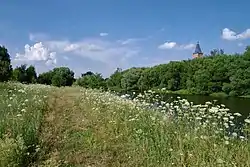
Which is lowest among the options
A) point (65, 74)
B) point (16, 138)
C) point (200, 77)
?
point (16, 138)

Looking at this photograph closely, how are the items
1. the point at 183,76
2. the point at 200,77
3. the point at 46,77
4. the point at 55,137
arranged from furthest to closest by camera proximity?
the point at 46,77 < the point at 183,76 < the point at 200,77 < the point at 55,137

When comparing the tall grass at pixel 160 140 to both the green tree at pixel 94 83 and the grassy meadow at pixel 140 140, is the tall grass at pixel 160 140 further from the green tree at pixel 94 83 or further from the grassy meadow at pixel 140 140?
the green tree at pixel 94 83

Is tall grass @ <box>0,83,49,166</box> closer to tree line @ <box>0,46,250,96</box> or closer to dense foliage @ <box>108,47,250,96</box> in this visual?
tree line @ <box>0,46,250,96</box>

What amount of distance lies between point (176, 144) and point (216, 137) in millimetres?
742

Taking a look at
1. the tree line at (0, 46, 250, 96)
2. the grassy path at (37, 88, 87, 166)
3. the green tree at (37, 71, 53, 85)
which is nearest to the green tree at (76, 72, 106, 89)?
the tree line at (0, 46, 250, 96)

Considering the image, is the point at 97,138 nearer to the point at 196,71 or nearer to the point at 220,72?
the point at 220,72

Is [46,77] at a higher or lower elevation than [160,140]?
higher

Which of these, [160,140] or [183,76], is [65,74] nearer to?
[183,76]

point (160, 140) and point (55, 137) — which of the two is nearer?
point (160, 140)

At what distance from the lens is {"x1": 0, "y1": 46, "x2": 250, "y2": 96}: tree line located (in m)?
78.4

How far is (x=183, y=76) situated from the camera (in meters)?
102

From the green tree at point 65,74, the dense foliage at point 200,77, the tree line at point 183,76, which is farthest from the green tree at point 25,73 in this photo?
the dense foliage at point 200,77

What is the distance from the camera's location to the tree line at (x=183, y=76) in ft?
257

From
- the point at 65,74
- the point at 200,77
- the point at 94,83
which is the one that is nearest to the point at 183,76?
the point at 200,77
